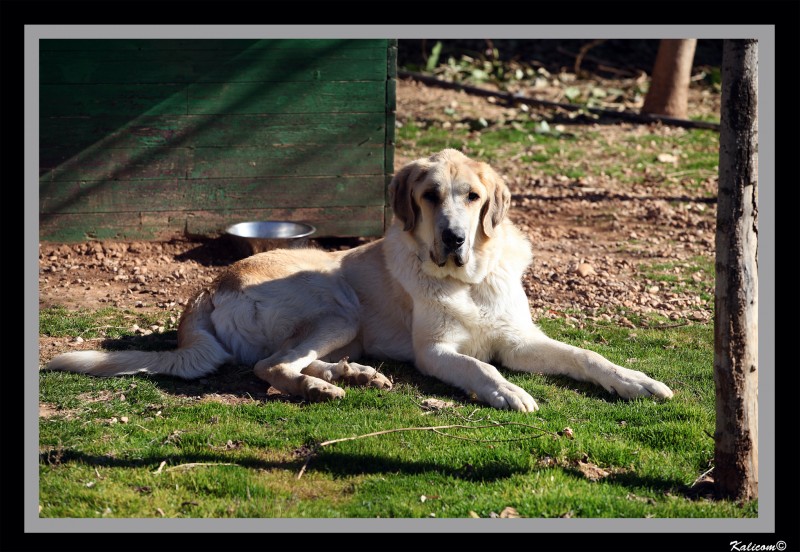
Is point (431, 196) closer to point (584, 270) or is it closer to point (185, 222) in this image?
point (584, 270)

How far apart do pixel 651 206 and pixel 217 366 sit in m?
5.63

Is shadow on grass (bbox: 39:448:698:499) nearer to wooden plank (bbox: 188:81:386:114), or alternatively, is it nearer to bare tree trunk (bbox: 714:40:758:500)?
bare tree trunk (bbox: 714:40:758:500)

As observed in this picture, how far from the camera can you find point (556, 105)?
1268 centimetres

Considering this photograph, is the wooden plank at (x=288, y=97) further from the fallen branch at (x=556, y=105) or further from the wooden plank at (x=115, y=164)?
the fallen branch at (x=556, y=105)

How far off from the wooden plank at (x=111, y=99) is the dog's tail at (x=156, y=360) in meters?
2.90

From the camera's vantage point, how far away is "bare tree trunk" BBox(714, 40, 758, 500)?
344 cm

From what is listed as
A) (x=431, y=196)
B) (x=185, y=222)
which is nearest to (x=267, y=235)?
(x=185, y=222)

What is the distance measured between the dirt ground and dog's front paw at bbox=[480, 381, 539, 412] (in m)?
1.81

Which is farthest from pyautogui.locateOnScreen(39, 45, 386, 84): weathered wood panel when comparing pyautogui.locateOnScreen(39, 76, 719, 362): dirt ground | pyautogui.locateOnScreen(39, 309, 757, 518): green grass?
pyautogui.locateOnScreen(39, 309, 757, 518): green grass

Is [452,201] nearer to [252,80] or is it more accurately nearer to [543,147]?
[252,80]

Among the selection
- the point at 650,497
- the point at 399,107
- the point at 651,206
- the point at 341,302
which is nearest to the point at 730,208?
the point at 650,497

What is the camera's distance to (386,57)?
7.74 m

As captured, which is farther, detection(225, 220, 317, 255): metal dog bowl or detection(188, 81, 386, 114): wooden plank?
detection(188, 81, 386, 114): wooden plank

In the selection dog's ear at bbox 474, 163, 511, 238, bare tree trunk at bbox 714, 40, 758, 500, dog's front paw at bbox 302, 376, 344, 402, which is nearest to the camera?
bare tree trunk at bbox 714, 40, 758, 500
